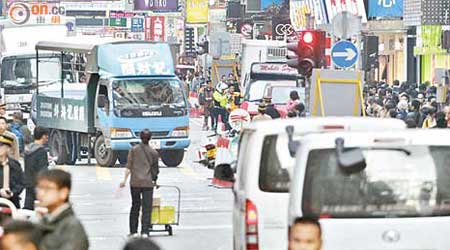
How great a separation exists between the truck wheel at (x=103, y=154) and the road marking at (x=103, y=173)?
7.5 inches

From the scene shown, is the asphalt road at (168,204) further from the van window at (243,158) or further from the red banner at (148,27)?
the red banner at (148,27)

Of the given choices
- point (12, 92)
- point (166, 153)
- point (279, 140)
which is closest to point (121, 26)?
point (12, 92)

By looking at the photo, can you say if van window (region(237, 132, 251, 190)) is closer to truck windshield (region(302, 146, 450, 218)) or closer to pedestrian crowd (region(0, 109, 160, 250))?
pedestrian crowd (region(0, 109, 160, 250))

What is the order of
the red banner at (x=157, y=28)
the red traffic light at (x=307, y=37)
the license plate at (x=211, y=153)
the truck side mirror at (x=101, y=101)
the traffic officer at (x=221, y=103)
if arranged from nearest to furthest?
1. the red traffic light at (x=307, y=37)
2. the license plate at (x=211, y=153)
3. the truck side mirror at (x=101, y=101)
4. the traffic officer at (x=221, y=103)
5. the red banner at (x=157, y=28)

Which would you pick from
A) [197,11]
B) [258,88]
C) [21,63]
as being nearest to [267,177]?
[258,88]

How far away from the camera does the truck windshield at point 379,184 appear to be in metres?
11.6

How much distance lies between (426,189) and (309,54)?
50.8ft

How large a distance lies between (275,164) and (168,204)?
514 inches

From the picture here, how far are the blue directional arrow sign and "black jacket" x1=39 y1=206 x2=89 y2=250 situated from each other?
17274 mm

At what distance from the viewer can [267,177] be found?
536 inches

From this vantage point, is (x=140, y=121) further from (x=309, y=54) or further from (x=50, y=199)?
(x=50, y=199)

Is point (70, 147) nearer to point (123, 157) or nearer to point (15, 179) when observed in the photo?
point (123, 157)

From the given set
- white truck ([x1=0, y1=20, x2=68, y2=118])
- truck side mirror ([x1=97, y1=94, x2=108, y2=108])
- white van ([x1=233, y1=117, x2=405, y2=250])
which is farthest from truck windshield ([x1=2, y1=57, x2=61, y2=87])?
white van ([x1=233, y1=117, x2=405, y2=250])

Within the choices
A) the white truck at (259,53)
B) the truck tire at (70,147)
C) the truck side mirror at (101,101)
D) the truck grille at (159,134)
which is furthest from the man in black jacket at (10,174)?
the white truck at (259,53)
